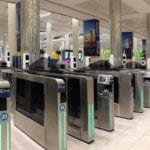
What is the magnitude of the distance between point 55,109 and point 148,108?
3869 mm

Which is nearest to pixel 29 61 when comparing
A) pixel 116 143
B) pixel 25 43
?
pixel 25 43

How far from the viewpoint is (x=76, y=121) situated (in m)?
3.72

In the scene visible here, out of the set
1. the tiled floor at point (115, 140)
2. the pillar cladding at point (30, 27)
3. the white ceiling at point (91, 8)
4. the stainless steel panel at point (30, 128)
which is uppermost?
the white ceiling at point (91, 8)

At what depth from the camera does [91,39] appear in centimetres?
955

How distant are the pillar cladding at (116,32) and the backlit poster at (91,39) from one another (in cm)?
188

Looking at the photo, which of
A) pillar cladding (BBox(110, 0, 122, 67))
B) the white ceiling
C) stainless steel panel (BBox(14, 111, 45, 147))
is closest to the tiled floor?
stainless steel panel (BBox(14, 111, 45, 147))

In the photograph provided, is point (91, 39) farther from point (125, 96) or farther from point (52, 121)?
point (52, 121)

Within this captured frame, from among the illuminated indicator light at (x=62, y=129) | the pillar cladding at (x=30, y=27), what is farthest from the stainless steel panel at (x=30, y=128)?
the pillar cladding at (x=30, y=27)

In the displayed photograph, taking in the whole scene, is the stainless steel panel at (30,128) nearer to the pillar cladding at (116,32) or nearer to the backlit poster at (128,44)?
the pillar cladding at (116,32)

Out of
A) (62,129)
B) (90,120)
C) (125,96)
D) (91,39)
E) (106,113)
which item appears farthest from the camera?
(91,39)

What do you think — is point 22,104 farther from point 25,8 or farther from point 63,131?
point 25,8

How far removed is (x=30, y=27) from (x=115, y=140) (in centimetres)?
271

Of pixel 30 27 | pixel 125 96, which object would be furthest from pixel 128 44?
pixel 30 27

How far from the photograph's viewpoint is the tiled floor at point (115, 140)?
3.26m
